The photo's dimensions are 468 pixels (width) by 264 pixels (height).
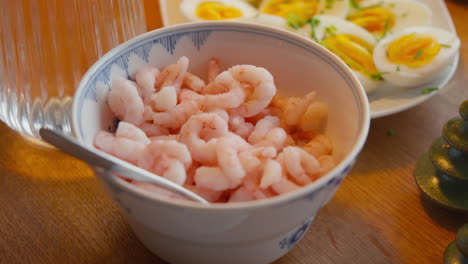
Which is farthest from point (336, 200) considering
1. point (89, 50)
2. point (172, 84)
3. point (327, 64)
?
point (89, 50)

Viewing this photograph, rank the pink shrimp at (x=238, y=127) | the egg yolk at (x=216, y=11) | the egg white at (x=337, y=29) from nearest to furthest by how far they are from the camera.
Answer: the pink shrimp at (x=238, y=127)
the egg white at (x=337, y=29)
the egg yolk at (x=216, y=11)

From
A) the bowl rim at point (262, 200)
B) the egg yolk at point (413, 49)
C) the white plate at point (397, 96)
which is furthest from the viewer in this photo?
the egg yolk at point (413, 49)

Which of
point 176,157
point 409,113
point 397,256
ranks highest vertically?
point 176,157

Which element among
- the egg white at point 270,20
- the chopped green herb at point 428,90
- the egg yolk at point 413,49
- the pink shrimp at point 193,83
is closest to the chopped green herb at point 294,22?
the egg white at point 270,20

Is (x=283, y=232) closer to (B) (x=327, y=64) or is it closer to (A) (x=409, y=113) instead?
(B) (x=327, y=64)

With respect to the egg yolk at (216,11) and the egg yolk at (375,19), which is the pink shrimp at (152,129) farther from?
the egg yolk at (375,19)

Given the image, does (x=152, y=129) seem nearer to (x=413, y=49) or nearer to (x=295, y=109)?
(x=295, y=109)
